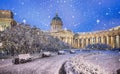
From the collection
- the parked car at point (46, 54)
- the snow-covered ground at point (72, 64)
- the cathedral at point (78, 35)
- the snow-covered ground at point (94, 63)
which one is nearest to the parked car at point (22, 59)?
the snow-covered ground at point (72, 64)

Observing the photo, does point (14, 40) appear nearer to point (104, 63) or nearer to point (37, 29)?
point (37, 29)

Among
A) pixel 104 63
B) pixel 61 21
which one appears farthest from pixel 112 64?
pixel 61 21

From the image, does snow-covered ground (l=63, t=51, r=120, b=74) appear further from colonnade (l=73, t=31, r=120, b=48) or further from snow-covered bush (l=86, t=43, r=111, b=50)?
colonnade (l=73, t=31, r=120, b=48)

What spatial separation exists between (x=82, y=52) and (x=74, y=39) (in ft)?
1.67

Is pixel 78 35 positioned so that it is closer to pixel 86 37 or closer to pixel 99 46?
pixel 86 37

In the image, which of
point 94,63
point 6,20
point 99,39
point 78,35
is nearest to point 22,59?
point 6,20

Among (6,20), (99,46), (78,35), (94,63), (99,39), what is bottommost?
(94,63)

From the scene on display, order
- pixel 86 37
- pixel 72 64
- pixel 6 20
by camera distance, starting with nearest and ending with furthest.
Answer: pixel 72 64, pixel 6 20, pixel 86 37

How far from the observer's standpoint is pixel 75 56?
205 inches

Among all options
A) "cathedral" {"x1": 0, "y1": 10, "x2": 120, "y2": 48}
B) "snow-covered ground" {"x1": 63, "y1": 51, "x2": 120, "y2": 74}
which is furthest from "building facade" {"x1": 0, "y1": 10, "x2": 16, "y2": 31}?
"snow-covered ground" {"x1": 63, "y1": 51, "x2": 120, "y2": 74}

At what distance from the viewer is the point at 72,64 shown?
4363 millimetres

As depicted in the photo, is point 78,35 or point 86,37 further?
point 86,37

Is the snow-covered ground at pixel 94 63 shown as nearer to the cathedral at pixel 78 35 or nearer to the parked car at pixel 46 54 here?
the cathedral at pixel 78 35

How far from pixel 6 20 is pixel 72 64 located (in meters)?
2.27
